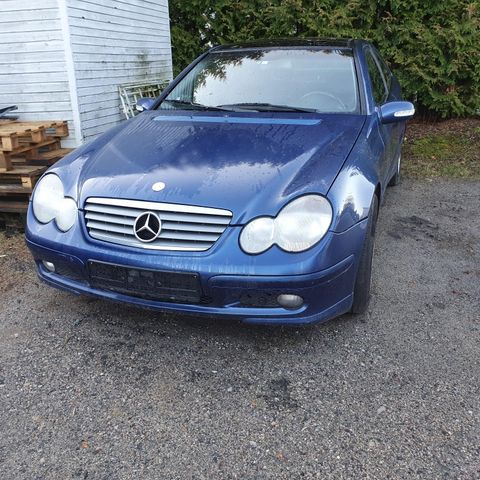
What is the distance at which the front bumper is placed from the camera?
2.08m

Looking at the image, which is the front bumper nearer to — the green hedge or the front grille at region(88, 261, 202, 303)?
the front grille at region(88, 261, 202, 303)

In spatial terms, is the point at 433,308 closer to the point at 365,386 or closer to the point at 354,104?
the point at 365,386

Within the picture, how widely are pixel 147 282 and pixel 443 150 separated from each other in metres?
6.08

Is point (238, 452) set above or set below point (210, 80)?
below

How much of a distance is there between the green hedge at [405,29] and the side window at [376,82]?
3.92 metres

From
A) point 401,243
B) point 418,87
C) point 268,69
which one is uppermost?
point 268,69

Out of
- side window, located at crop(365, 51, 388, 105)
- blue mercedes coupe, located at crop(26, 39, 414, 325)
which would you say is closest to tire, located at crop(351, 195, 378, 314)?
blue mercedes coupe, located at crop(26, 39, 414, 325)

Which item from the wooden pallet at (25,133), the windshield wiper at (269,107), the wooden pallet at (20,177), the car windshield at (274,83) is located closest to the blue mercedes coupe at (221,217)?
the windshield wiper at (269,107)

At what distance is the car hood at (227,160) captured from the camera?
2227 mm

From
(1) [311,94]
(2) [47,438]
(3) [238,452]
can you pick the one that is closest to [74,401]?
(2) [47,438]

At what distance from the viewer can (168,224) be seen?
2.20m

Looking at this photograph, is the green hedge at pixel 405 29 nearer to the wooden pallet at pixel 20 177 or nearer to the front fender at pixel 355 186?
the wooden pallet at pixel 20 177

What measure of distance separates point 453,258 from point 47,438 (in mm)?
3014

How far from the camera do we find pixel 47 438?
194cm
